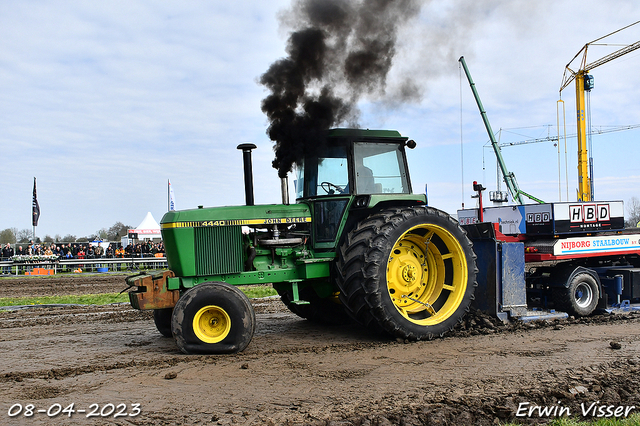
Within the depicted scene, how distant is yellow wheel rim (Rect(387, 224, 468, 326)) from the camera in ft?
24.0

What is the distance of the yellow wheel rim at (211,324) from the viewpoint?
6.18m

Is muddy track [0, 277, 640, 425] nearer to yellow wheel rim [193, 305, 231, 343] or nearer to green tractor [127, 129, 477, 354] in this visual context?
yellow wheel rim [193, 305, 231, 343]

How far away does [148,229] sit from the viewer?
36.0 meters

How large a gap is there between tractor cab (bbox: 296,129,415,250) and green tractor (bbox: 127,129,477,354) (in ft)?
0.05

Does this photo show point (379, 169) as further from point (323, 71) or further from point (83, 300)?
point (83, 300)

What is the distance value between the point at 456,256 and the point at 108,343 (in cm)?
474

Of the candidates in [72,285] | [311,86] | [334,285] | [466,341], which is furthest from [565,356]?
[72,285]

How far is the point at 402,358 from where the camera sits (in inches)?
234

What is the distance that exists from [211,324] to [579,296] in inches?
240

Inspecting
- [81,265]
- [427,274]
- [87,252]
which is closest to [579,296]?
[427,274]

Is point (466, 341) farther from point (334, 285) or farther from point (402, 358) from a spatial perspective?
point (334, 285)

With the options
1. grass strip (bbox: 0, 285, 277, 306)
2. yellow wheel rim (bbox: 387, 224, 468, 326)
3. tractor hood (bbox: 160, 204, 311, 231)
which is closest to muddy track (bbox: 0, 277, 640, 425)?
yellow wheel rim (bbox: 387, 224, 468, 326)

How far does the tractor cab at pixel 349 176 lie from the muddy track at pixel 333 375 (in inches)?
62.1
